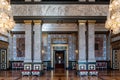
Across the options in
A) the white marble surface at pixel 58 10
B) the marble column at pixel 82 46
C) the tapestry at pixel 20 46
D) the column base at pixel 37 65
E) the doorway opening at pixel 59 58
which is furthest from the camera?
the doorway opening at pixel 59 58

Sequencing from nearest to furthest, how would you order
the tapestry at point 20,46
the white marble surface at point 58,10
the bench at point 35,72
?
the bench at point 35,72
the white marble surface at point 58,10
the tapestry at point 20,46

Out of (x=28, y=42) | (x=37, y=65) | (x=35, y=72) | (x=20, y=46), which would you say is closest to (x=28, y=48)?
(x=28, y=42)

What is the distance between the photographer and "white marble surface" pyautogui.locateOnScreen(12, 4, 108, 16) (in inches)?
758

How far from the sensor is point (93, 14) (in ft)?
63.3

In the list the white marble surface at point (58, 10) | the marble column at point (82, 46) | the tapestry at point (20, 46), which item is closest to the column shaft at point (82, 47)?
the marble column at point (82, 46)

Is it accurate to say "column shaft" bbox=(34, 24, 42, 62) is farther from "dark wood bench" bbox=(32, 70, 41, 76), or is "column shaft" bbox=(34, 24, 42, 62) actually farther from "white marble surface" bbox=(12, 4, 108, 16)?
"white marble surface" bbox=(12, 4, 108, 16)

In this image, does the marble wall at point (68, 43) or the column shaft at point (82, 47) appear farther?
the marble wall at point (68, 43)

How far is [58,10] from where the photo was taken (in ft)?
63.4

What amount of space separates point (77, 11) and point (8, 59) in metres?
12.1

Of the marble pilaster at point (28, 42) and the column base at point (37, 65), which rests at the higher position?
the marble pilaster at point (28, 42)

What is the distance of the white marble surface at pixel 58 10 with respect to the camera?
63.2ft

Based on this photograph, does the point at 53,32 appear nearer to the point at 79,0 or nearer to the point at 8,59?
the point at 8,59

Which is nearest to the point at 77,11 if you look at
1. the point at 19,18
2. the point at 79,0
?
the point at 79,0

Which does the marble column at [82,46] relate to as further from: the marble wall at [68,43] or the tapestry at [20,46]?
the tapestry at [20,46]
